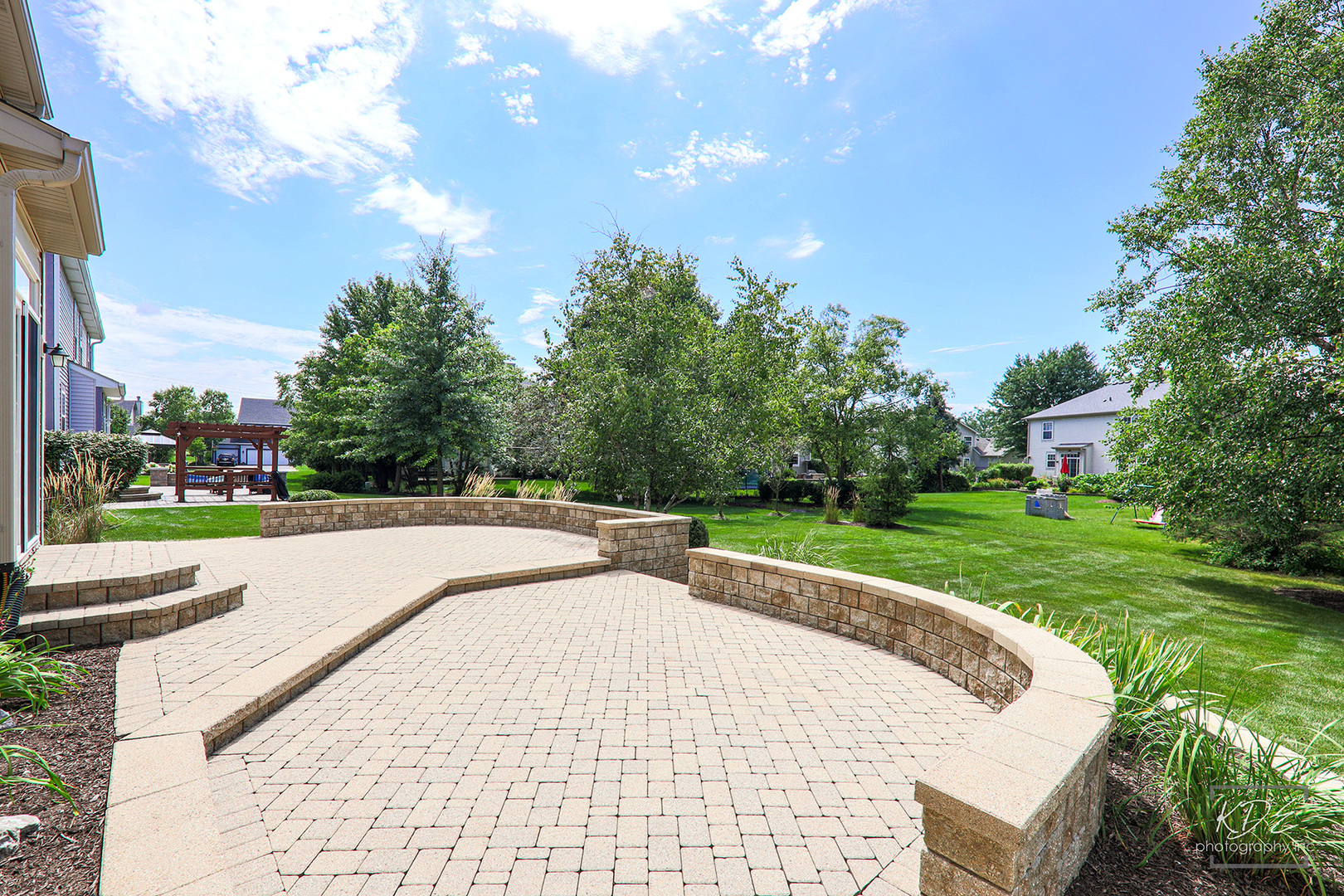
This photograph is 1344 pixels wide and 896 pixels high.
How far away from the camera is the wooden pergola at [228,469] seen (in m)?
17.2

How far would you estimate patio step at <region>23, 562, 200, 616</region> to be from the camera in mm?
4406

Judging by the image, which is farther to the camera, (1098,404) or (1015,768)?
(1098,404)

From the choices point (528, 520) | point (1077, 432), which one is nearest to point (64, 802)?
point (528, 520)

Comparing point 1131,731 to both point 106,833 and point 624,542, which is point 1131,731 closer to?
point 106,833

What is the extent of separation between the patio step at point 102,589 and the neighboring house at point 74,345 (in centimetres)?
890

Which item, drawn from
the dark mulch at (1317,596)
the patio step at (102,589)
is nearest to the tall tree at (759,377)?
the patio step at (102,589)

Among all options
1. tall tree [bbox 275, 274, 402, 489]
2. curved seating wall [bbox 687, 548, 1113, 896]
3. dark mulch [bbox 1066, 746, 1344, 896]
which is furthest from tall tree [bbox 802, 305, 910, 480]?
dark mulch [bbox 1066, 746, 1344, 896]

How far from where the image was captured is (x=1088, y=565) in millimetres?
12680

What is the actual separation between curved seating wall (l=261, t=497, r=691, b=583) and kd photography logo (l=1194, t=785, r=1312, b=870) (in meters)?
6.55

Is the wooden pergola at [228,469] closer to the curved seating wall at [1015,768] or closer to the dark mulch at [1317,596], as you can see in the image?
the curved seating wall at [1015,768]

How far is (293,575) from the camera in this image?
23.5 ft

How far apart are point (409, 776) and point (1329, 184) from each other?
1648 cm

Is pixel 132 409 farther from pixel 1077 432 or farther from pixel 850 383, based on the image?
pixel 1077 432

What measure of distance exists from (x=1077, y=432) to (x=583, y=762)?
149 feet
